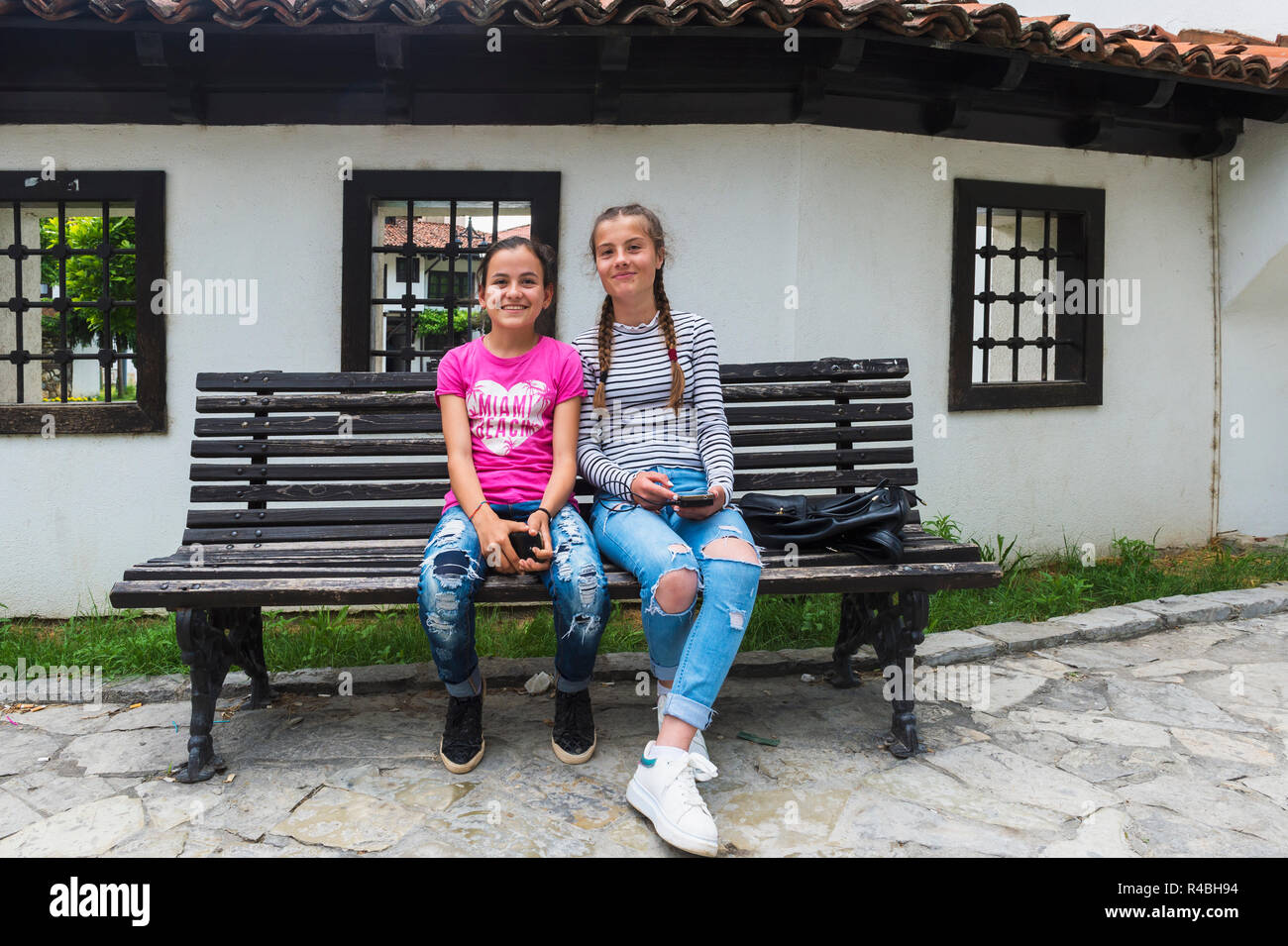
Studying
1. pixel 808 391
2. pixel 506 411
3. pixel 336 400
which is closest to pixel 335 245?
pixel 336 400

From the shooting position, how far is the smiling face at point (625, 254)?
2.89m

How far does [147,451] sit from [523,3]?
298 centimetres

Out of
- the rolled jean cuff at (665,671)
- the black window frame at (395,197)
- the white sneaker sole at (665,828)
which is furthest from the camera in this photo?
the black window frame at (395,197)

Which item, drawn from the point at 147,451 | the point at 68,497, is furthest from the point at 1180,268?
the point at 68,497

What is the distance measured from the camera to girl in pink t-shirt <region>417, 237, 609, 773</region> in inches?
104

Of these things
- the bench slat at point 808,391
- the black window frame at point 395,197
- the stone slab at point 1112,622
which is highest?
the black window frame at point 395,197

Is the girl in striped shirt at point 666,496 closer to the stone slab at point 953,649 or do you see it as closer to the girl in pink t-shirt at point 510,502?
the girl in pink t-shirt at point 510,502

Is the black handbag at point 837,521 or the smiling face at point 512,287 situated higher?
the smiling face at point 512,287

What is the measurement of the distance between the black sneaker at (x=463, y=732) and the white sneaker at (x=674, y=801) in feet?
1.78

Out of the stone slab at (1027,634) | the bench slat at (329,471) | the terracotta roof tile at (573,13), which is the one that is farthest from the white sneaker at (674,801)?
the terracotta roof tile at (573,13)

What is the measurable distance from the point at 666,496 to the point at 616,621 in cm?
179

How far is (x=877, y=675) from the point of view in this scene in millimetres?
3715

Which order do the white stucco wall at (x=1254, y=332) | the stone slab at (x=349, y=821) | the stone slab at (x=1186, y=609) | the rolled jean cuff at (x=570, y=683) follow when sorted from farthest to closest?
the white stucco wall at (x=1254, y=332)
the stone slab at (x=1186, y=609)
the rolled jean cuff at (x=570, y=683)
the stone slab at (x=349, y=821)
